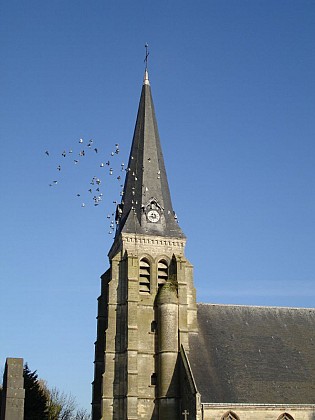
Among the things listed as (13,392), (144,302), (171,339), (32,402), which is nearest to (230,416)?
(171,339)

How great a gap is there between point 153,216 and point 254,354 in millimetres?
10780

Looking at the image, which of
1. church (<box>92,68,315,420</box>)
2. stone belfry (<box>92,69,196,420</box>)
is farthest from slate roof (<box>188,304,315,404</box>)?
stone belfry (<box>92,69,196,420</box>)

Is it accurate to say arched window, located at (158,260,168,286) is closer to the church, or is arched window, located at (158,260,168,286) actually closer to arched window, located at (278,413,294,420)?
the church

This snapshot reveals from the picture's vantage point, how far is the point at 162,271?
3975cm

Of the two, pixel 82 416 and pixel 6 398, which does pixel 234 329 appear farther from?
pixel 82 416

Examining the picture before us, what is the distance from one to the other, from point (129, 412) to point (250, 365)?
7487 millimetres

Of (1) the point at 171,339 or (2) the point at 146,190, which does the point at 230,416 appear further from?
(2) the point at 146,190

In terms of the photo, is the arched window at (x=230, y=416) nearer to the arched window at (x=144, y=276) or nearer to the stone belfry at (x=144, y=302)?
the stone belfry at (x=144, y=302)

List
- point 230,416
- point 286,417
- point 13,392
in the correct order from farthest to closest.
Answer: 1. point 286,417
2. point 230,416
3. point 13,392

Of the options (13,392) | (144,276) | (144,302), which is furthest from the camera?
(144,276)

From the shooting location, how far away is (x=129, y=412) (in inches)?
1372

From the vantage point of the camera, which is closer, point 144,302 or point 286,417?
point 286,417

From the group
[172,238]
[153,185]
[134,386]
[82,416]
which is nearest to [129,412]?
[134,386]

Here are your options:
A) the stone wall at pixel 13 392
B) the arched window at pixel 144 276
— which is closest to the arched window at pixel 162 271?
the arched window at pixel 144 276
